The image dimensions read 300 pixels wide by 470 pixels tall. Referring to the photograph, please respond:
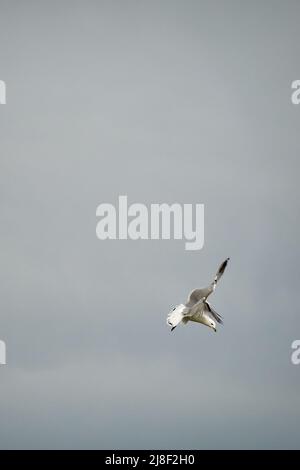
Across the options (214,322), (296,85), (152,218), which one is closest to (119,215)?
(152,218)

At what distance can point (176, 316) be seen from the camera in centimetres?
4031

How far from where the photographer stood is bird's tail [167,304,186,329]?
39969mm

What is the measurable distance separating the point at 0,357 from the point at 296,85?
19.3m

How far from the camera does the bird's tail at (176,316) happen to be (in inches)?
1574

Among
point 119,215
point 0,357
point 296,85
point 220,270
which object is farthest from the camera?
point 0,357

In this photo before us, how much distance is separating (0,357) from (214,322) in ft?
80.1

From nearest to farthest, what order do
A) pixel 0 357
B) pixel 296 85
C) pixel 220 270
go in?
pixel 220 270, pixel 296 85, pixel 0 357
